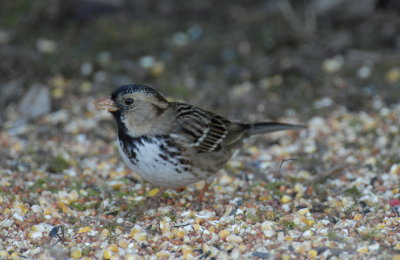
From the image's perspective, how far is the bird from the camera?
14.2ft

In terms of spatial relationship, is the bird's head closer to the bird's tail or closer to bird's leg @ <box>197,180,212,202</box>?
bird's leg @ <box>197,180,212,202</box>

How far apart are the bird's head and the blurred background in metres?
1.96

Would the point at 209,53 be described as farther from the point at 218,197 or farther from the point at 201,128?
the point at 218,197

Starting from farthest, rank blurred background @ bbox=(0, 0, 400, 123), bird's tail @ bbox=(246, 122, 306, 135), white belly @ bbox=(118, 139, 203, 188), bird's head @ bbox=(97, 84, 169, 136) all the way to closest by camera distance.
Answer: blurred background @ bbox=(0, 0, 400, 123) → bird's tail @ bbox=(246, 122, 306, 135) → bird's head @ bbox=(97, 84, 169, 136) → white belly @ bbox=(118, 139, 203, 188)

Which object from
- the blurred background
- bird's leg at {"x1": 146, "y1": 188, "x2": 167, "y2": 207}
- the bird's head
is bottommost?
bird's leg at {"x1": 146, "y1": 188, "x2": 167, "y2": 207}

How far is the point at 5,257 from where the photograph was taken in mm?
3738

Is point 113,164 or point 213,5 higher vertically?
point 213,5

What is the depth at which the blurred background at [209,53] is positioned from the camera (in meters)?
6.54

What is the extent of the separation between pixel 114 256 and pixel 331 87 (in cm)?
357

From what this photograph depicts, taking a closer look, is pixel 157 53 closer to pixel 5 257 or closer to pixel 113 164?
pixel 113 164

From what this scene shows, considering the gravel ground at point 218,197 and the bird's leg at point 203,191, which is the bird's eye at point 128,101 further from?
the bird's leg at point 203,191

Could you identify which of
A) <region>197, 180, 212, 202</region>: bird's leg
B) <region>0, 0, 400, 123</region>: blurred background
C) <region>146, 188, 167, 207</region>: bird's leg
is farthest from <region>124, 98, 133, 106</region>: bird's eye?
<region>0, 0, 400, 123</region>: blurred background

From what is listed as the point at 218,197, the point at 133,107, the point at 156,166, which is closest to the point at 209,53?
the point at 218,197

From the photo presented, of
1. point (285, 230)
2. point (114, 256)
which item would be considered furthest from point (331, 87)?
point (114, 256)
